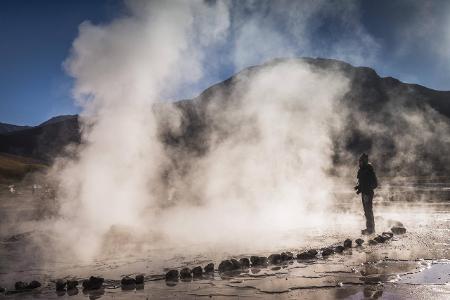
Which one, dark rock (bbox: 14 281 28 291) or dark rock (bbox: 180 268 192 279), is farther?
dark rock (bbox: 180 268 192 279)

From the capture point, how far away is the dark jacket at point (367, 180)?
15.4 meters

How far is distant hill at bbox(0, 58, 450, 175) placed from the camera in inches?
3612

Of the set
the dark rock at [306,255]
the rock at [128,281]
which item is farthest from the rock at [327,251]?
the rock at [128,281]

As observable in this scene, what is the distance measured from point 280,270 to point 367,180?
7.18 meters

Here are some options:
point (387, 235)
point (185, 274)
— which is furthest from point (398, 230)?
point (185, 274)

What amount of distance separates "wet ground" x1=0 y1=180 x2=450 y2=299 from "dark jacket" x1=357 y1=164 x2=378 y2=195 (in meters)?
1.36

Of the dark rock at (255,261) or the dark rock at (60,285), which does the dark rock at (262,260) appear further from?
the dark rock at (60,285)

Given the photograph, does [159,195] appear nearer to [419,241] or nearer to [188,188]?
[188,188]

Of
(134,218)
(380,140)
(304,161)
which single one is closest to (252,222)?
(134,218)

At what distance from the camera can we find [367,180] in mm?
15555

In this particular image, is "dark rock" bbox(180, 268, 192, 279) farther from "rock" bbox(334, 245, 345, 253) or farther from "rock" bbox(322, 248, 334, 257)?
"rock" bbox(334, 245, 345, 253)

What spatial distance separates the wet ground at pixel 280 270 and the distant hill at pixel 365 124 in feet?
130

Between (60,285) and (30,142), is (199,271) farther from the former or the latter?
(30,142)

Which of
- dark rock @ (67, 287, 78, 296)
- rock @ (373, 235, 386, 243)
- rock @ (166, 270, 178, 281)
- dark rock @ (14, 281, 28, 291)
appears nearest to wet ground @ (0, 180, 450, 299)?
dark rock @ (67, 287, 78, 296)
